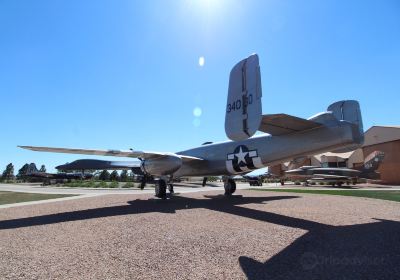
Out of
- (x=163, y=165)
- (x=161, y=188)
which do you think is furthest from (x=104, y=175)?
(x=163, y=165)

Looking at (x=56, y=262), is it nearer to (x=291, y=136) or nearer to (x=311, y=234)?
(x=311, y=234)

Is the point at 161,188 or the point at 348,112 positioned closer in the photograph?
the point at 348,112

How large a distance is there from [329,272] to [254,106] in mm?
6223

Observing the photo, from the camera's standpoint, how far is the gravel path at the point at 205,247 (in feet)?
17.7

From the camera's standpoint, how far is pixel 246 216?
38.5 feet

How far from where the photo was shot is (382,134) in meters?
50.4

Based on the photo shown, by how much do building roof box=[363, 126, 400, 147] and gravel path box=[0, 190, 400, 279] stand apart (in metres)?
43.8

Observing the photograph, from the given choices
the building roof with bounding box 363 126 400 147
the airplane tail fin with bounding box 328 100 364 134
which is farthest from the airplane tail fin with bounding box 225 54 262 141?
the building roof with bounding box 363 126 400 147

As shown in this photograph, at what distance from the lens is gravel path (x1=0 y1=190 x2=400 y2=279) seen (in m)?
5.41

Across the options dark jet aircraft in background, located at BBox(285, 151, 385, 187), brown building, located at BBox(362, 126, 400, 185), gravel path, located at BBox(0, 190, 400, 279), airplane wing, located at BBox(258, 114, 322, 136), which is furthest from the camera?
brown building, located at BBox(362, 126, 400, 185)

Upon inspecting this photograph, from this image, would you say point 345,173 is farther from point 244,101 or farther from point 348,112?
point 244,101

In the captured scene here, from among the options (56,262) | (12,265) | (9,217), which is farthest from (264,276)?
(9,217)

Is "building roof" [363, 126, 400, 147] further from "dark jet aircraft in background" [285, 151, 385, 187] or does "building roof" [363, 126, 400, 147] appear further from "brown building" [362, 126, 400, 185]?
"dark jet aircraft in background" [285, 151, 385, 187]

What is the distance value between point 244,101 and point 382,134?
1932 inches
